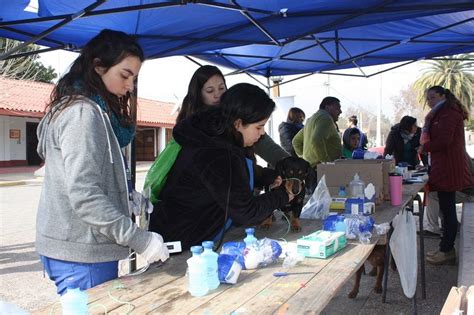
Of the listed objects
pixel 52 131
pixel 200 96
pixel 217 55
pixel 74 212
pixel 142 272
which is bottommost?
pixel 142 272

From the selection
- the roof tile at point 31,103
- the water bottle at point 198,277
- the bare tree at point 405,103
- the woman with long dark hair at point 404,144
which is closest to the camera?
the water bottle at point 198,277

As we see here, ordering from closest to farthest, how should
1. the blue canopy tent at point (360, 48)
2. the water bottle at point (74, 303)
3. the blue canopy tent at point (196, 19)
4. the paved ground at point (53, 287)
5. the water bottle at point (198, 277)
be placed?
1. the water bottle at point (74, 303)
2. the water bottle at point (198, 277)
3. the blue canopy tent at point (196, 19)
4. the paved ground at point (53, 287)
5. the blue canopy tent at point (360, 48)

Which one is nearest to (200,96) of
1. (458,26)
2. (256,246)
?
(256,246)

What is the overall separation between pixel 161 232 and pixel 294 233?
732mm

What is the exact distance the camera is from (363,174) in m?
3.16

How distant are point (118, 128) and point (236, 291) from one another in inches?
30.4

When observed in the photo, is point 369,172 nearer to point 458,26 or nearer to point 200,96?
point 200,96

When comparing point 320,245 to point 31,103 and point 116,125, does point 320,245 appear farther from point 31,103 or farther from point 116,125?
point 31,103

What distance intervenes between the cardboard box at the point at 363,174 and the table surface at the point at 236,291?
1395mm

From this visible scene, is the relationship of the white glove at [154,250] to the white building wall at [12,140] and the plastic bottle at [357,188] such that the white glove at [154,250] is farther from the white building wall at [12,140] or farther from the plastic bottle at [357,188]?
the white building wall at [12,140]

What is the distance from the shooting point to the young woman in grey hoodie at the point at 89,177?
54.4 inches

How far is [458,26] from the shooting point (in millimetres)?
5141

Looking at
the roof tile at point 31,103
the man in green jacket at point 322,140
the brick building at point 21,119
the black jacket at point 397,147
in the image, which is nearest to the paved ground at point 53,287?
the black jacket at point 397,147

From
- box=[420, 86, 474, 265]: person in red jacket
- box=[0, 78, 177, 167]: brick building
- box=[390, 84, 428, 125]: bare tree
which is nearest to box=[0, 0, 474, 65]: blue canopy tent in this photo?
box=[420, 86, 474, 265]: person in red jacket
